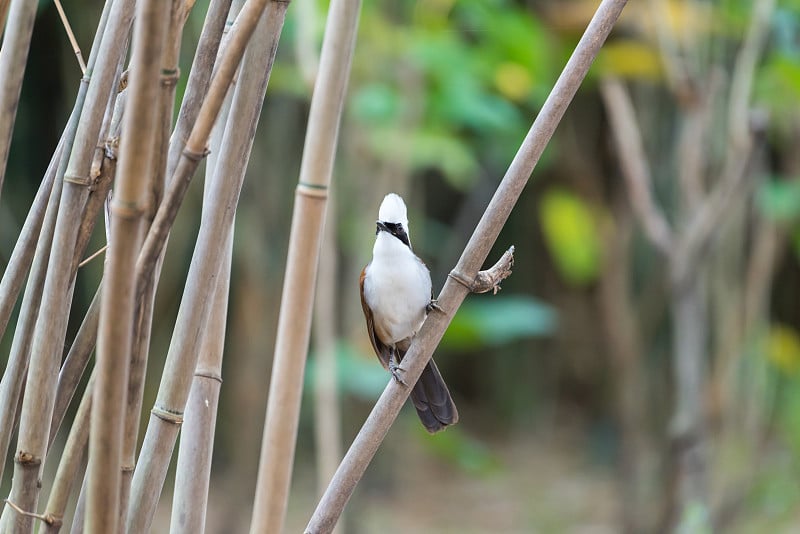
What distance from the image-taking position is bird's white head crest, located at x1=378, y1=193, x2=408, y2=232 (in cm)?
109

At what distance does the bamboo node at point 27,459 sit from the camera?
1.80 feet

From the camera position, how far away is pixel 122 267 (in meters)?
0.41

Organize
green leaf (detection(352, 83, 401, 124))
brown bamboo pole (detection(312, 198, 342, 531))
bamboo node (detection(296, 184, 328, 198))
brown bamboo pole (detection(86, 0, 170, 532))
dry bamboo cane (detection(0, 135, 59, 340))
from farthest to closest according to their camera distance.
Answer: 1. green leaf (detection(352, 83, 401, 124))
2. brown bamboo pole (detection(312, 198, 342, 531))
3. dry bamboo cane (detection(0, 135, 59, 340))
4. bamboo node (detection(296, 184, 328, 198))
5. brown bamboo pole (detection(86, 0, 170, 532))

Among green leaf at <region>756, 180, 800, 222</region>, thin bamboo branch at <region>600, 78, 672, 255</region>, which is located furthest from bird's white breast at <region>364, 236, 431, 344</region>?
green leaf at <region>756, 180, 800, 222</region>

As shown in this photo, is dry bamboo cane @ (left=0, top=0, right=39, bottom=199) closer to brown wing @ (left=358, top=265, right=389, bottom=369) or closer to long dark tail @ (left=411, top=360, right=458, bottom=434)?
long dark tail @ (left=411, top=360, right=458, bottom=434)

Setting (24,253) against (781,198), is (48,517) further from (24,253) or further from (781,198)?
(781,198)

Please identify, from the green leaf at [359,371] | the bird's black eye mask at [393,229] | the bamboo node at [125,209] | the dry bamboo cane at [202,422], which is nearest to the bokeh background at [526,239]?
the green leaf at [359,371]

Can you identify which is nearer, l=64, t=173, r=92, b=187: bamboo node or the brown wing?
l=64, t=173, r=92, b=187: bamboo node

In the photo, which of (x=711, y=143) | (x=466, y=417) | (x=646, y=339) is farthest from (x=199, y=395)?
(x=466, y=417)

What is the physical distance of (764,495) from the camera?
9.60ft

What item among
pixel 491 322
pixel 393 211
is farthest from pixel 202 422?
pixel 491 322

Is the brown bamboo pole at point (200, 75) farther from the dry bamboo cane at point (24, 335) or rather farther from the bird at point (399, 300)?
the bird at point (399, 300)

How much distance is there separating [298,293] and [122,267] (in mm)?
111

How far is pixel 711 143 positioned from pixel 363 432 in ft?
7.86
